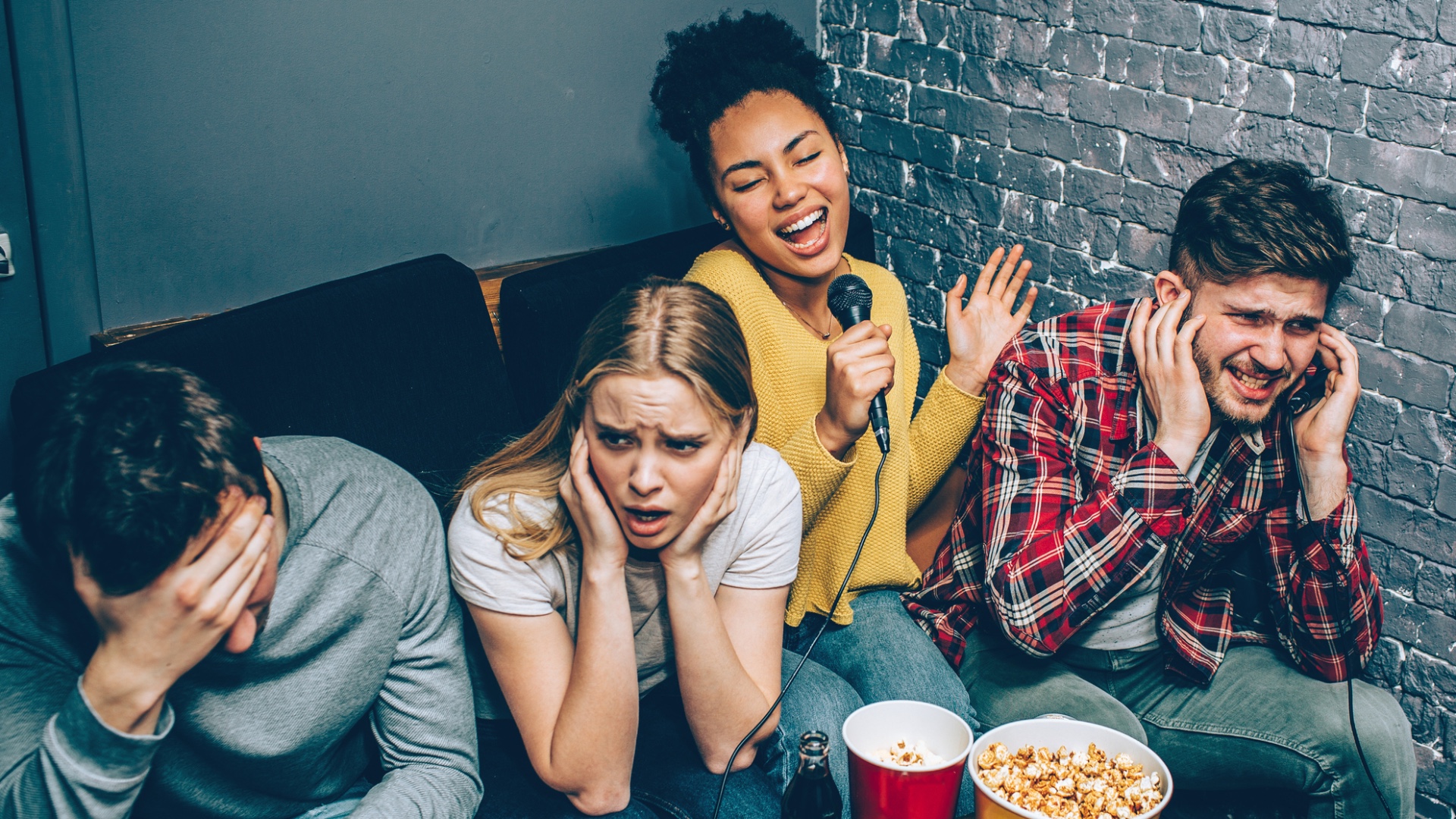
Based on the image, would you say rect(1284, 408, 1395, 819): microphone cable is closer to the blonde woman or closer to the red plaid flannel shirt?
the red plaid flannel shirt

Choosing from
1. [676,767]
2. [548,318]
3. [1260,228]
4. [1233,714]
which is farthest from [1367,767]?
[548,318]

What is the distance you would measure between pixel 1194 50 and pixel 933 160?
66cm

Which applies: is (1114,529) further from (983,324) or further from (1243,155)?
(1243,155)

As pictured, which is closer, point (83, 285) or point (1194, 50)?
point (83, 285)

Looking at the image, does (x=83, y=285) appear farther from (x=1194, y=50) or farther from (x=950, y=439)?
(x=1194, y=50)

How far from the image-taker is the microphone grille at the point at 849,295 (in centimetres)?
177

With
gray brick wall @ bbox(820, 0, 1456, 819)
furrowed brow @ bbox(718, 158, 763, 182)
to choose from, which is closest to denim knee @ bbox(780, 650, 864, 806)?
furrowed brow @ bbox(718, 158, 763, 182)

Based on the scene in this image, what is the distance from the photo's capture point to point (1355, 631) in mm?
1688

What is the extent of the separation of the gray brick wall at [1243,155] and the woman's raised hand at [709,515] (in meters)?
1.18

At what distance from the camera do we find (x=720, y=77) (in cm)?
195

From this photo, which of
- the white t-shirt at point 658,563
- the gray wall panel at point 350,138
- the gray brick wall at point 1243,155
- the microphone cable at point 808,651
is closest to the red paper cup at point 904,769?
the microphone cable at point 808,651

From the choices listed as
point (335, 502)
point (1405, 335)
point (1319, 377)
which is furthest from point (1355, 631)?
point (335, 502)

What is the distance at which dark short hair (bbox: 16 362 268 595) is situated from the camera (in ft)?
3.51

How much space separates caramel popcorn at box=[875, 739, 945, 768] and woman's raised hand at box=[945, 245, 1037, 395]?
0.85 meters
